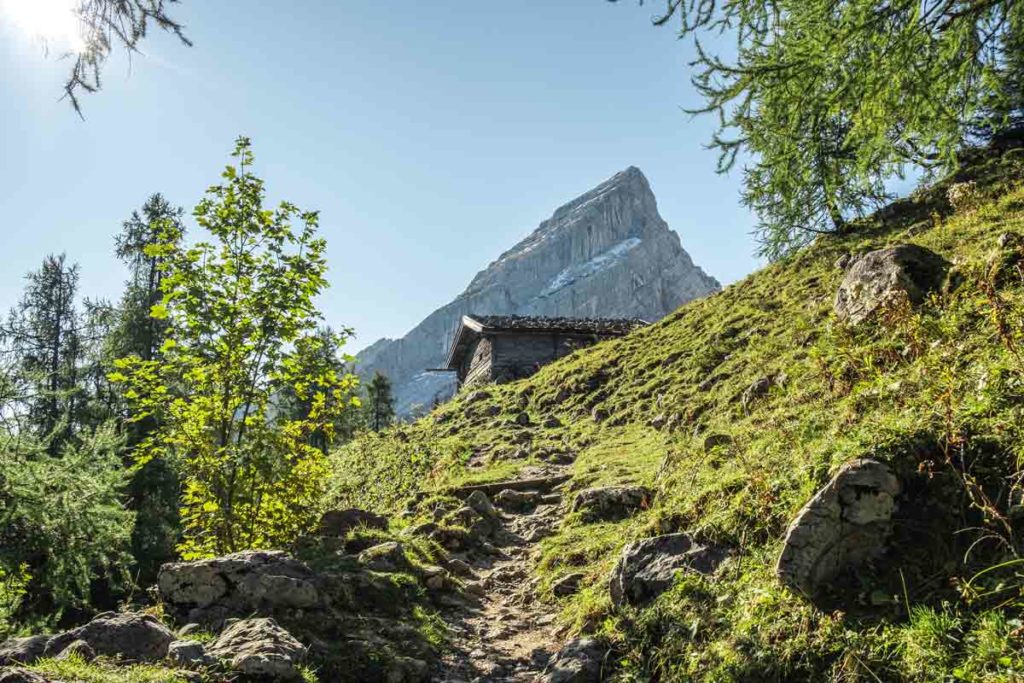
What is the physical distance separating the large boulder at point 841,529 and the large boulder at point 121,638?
478 centimetres

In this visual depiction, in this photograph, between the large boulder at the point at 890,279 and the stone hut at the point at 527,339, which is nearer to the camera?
the large boulder at the point at 890,279

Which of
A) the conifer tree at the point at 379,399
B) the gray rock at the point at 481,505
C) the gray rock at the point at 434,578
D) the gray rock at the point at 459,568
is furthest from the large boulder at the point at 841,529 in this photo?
the conifer tree at the point at 379,399

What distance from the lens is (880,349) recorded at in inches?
305

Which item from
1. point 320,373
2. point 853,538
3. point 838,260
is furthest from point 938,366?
point 838,260

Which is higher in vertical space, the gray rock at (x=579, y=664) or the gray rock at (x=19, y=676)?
the gray rock at (x=19, y=676)

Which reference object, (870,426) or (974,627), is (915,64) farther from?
(974,627)

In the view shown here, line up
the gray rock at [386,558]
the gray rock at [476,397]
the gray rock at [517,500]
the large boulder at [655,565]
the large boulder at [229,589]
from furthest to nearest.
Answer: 1. the gray rock at [476,397]
2. the gray rock at [517,500]
3. the gray rock at [386,558]
4. the large boulder at [229,589]
5. the large boulder at [655,565]

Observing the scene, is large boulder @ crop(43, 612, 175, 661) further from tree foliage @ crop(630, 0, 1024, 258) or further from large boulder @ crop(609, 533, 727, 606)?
tree foliage @ crop(630, 0, 1024, 258)

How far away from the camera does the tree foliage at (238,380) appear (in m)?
7.29

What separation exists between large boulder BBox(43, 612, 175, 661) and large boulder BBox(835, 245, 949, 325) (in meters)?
8.90

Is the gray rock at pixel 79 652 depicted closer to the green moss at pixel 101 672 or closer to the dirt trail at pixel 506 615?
the green moss at pixel 101 672

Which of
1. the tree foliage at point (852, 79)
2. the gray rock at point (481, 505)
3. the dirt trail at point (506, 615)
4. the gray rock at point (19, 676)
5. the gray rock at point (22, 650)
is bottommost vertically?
the dirt trail at point (506, 615)

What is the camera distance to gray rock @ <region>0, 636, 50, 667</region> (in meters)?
4.36

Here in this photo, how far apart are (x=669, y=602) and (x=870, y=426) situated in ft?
7.53
